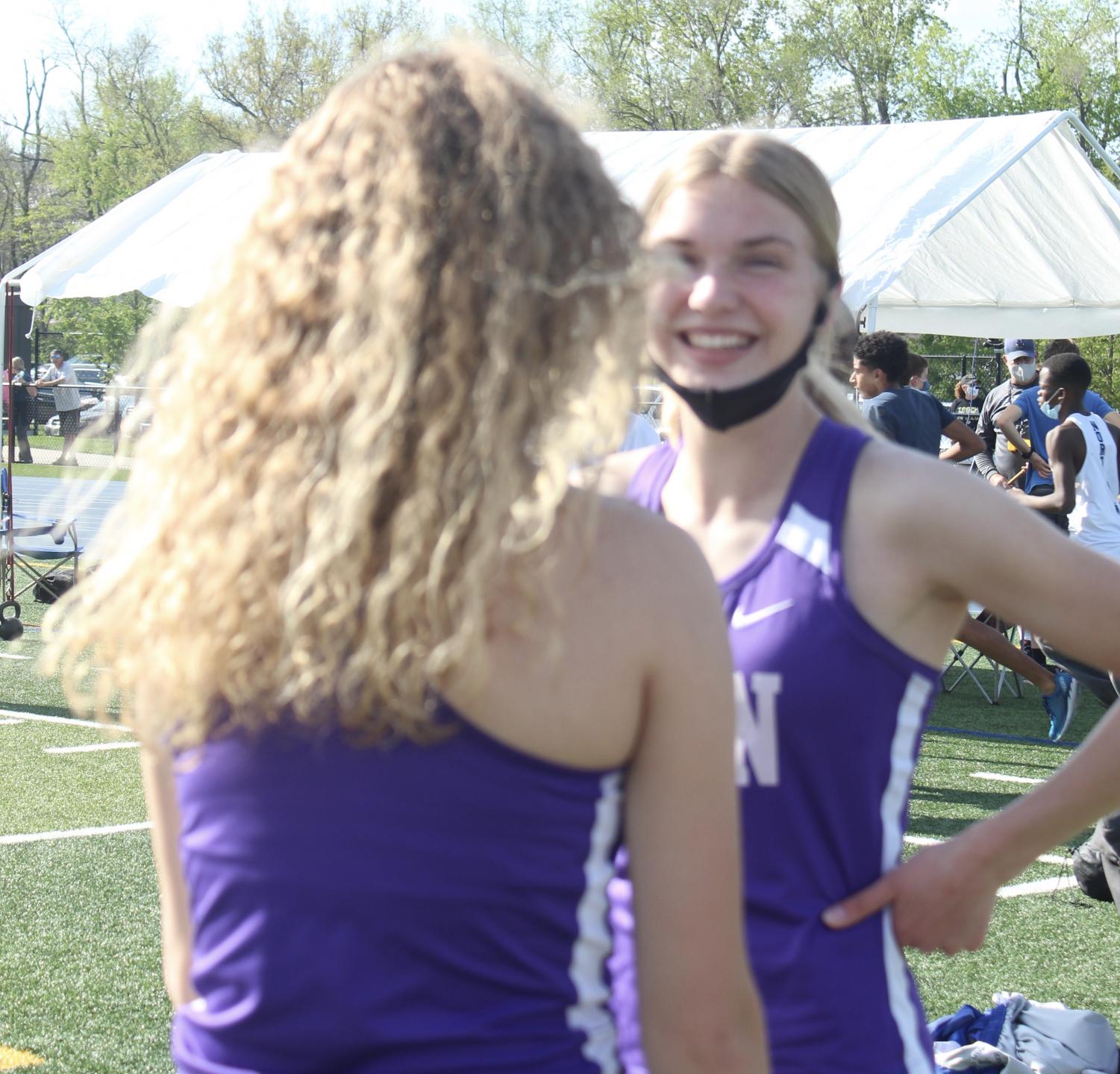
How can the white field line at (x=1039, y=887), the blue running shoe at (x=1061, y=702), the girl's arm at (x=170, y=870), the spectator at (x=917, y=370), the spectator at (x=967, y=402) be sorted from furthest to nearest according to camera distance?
the spectator at (x=967, y=402) → the spectator at (x=917, y=370) → the blue running shoe at (x=1061, y=702) → the white field line at (x=1039, y=887) → the girl's arm at (x=170, y=870)

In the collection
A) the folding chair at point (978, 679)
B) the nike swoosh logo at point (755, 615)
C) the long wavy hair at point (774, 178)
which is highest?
the long wavy hair at point (774, 178)

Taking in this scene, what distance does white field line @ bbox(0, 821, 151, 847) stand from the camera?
5.97m

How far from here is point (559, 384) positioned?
1.13 meters

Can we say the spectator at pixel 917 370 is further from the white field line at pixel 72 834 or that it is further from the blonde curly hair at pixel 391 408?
the blonde curly hair at pixel 391 408

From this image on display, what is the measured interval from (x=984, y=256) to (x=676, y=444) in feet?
33.5

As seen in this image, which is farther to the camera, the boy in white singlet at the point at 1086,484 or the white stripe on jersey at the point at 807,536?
the boy in white singlet at the point at 1086,484

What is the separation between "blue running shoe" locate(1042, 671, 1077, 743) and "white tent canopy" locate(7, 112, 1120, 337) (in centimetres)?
221

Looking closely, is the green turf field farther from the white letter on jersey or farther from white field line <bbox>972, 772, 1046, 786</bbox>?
the white letter on jersey

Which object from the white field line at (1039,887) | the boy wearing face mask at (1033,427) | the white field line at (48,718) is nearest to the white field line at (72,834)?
the white field line at (48,718)

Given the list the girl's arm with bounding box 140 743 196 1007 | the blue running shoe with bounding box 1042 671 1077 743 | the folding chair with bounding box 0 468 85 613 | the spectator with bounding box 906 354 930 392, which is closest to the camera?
the girl's arm with bounding box 140 743 196 1007

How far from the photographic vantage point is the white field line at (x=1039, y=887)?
547 cm

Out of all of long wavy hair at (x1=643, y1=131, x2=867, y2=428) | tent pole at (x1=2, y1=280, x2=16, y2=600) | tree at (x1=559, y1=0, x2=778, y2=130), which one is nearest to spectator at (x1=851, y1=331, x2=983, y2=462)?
tent pole at (x1=2, y1=280, x2=16, y2=600)

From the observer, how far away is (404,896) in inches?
42.9

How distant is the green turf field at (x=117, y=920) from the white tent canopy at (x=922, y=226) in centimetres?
235
